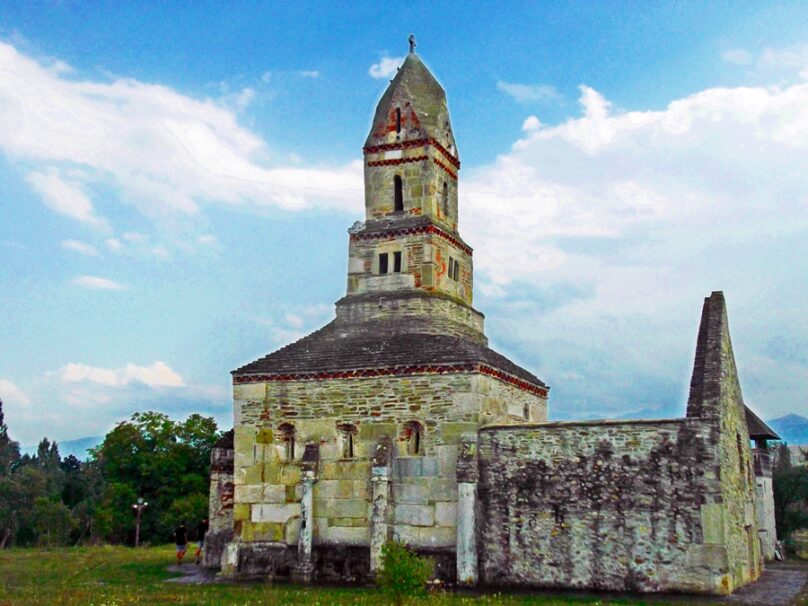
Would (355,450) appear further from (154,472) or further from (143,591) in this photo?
(154,472)

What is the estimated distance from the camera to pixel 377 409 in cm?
2412

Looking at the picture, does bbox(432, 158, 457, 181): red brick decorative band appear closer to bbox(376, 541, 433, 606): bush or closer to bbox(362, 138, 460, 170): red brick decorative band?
bbox(362, 138, 460, 170): red brick decorative band

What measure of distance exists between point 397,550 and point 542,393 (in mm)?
13985

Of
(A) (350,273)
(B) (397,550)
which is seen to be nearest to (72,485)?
(A) (350,273)

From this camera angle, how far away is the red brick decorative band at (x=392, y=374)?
23.4 meters

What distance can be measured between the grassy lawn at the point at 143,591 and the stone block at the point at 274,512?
2350 millimetres

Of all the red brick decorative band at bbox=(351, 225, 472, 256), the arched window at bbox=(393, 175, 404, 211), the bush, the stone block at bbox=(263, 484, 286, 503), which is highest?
the arched window at bbox=(393, 175, 404, 211)

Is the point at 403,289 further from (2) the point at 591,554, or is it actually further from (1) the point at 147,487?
(1) the point at 147,487

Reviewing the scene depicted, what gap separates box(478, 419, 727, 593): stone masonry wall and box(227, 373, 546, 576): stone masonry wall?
1128 millimetres

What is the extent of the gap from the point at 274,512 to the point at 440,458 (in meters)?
5.30

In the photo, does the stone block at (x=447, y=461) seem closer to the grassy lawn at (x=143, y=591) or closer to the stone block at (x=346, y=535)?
the stone block at (x=346, y=535)

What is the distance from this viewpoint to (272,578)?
938 inches

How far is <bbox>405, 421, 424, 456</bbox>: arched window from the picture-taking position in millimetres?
23516

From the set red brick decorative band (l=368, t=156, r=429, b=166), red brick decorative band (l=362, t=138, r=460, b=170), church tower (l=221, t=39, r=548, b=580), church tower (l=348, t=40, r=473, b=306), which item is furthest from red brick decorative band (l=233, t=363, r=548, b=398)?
red brick decorative band (l=362, t=138, r=460, b=170)
